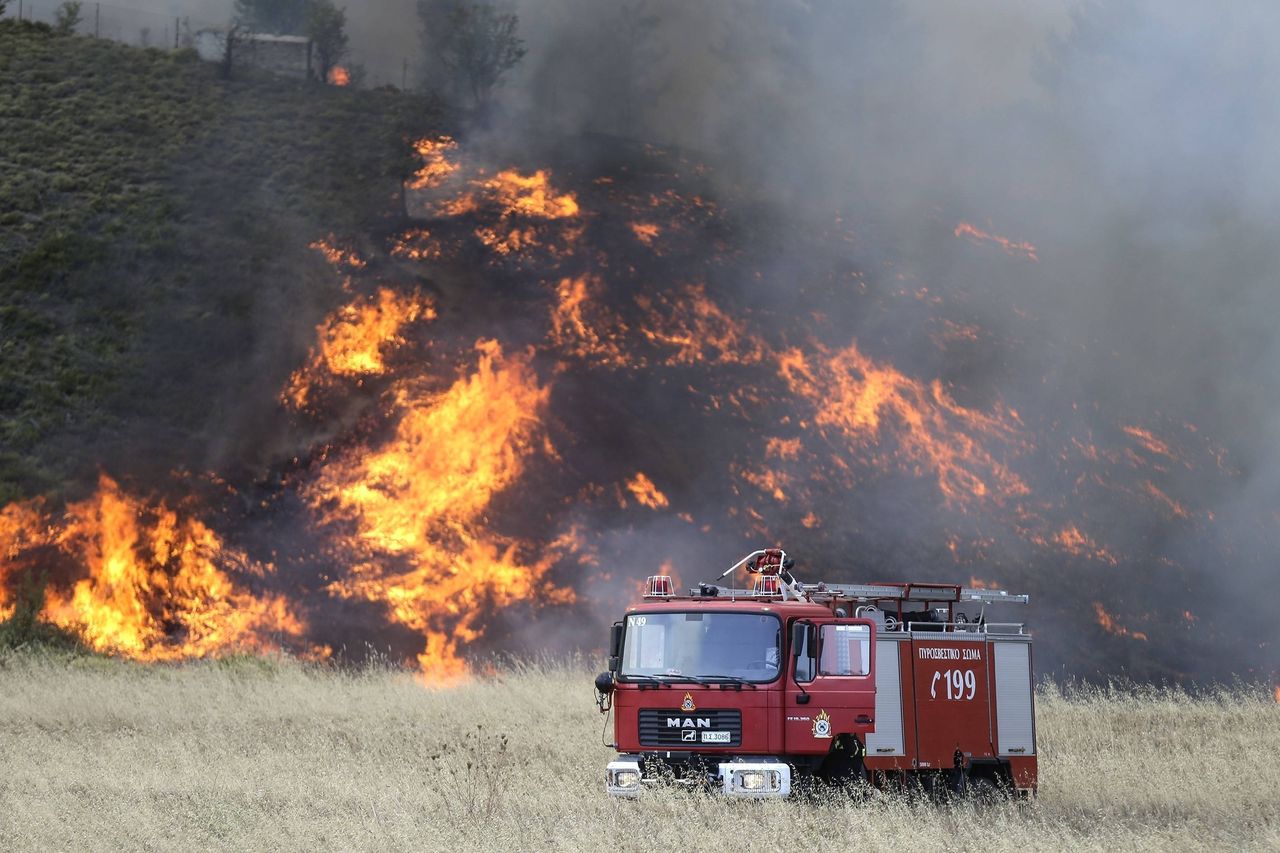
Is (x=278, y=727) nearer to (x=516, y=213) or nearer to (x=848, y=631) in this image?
(x=848, y=631)

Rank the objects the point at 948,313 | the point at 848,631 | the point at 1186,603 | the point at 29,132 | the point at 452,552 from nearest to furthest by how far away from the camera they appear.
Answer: the point at 848,631 → the point at 452,552 → the point at 1186,603 → the point at 948,313 → the point at 29,132

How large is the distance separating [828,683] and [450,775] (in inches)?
234

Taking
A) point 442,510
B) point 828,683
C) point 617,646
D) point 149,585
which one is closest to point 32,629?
point 149,585

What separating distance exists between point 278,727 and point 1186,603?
906 inches

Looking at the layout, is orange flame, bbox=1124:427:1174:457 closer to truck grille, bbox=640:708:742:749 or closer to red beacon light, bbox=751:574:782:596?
red beacon light, bbox=751:574:782:596

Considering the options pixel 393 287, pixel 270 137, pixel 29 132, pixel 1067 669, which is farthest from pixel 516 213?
pixel 1067 669

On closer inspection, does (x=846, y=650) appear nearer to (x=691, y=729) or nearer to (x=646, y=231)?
(x=691, y=729)

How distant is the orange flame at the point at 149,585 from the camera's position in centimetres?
2928

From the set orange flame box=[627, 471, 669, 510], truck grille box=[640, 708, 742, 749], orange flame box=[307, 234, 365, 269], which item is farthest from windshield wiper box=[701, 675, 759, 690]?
orange flame box=[307, 234, 365, 269]

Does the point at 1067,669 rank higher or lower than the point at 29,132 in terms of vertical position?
lower

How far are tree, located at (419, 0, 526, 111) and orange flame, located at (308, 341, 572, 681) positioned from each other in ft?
68.5

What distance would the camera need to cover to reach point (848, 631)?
15156 mm

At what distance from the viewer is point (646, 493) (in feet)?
112

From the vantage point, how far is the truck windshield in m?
14.8
